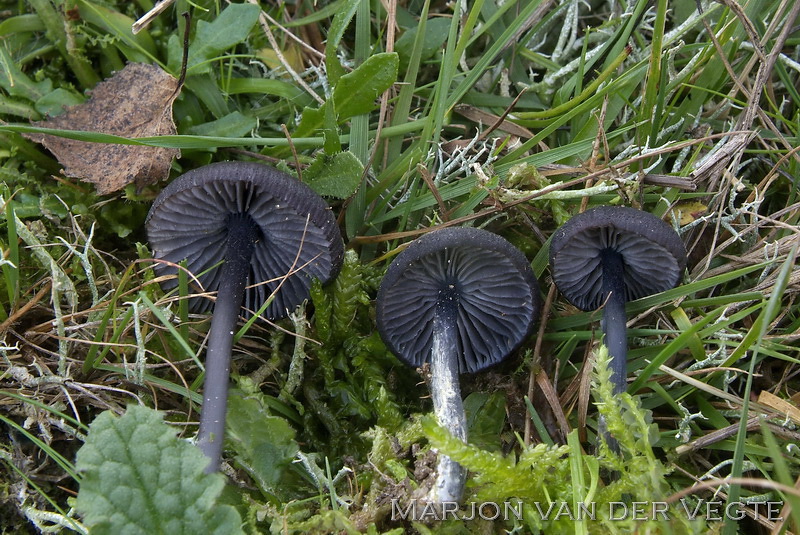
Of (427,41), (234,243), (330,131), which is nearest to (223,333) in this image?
(234,243)

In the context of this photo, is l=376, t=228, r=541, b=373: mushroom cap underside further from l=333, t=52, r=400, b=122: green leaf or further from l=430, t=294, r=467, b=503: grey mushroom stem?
l=333, t=52, r=400, b=122: green leaf

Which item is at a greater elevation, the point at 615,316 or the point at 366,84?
the point at 366,84

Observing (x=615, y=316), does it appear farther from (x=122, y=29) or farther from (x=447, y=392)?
(x=122, y=29)

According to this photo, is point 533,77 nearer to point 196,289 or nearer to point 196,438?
point 196,289

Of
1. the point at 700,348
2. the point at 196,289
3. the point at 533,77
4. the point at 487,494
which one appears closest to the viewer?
the point at 487,494

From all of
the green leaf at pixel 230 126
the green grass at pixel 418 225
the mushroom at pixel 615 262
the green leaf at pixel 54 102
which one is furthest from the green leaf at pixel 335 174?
the green leaf at pixel 54 102

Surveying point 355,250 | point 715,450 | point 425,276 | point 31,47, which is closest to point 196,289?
point 355,250
